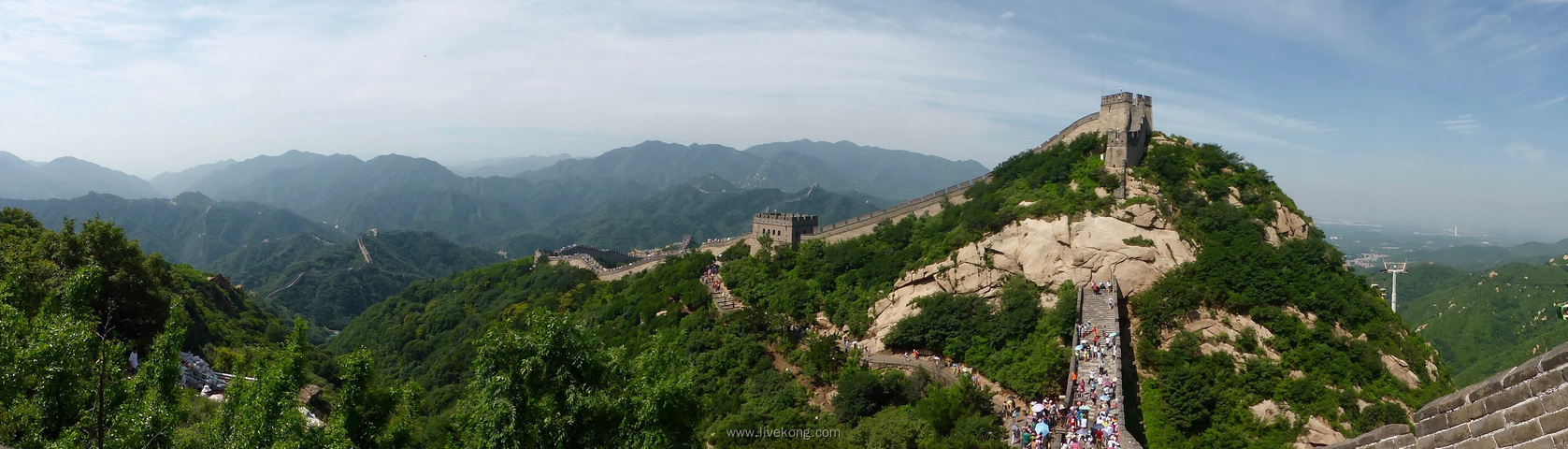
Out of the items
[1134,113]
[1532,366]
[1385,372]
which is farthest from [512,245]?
[1532,366]

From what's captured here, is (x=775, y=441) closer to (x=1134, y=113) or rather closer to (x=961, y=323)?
(x=961, y=323)

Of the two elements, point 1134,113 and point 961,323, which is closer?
point 961,323

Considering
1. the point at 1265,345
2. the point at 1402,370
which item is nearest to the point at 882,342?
the point at 1265,345

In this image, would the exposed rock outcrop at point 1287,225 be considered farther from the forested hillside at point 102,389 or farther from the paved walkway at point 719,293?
the forested hillside at point 102,389

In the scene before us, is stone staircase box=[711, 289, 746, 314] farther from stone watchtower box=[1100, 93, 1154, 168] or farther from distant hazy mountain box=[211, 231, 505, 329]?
distant hazy mountain box=[211, 231, 505, 329]

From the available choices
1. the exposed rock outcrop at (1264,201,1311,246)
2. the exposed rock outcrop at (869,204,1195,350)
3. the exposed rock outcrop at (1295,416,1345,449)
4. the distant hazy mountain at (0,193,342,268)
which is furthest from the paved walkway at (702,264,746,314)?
the distant hazy mountain at (0,193,342,268)
